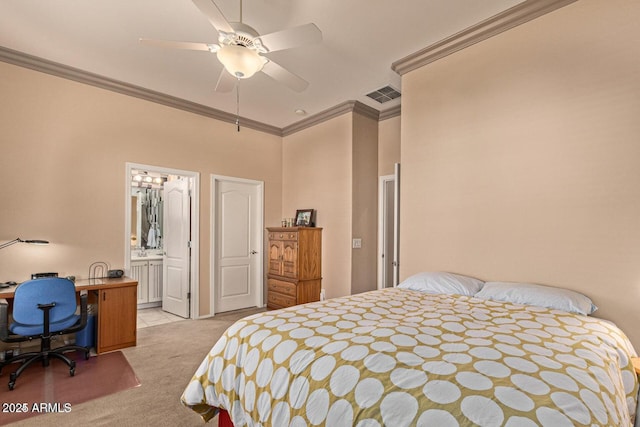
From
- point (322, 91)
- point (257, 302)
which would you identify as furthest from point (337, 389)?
point (257, 302)

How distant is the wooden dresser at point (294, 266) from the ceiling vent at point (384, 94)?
205cm

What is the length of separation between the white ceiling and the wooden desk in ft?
7.80

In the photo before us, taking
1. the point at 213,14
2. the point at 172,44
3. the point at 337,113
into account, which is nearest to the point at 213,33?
the point at 172,44

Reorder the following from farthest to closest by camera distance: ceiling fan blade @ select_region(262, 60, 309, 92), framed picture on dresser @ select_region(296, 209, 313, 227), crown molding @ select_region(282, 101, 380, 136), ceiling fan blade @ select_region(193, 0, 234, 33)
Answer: framed picture on dresser @ select_region(296, 209, 313, 227)
crown molding @ select_region(282, 101, 380, 136)
ceiling fan blade @ select_region(262, 60, 309, 92)
ceiling fan blade @ select_region(193, 0, 234, 33)

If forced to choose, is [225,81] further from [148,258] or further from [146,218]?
[146,218]

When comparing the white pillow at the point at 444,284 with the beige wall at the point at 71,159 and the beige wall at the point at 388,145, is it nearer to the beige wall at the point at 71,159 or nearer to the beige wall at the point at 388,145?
the beige wall at the point at 388,145

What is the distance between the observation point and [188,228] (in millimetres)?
4586

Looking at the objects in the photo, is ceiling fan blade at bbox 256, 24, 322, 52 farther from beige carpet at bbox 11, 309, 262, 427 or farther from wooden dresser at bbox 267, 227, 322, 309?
wooden dresser at bbox 267, 227, 322, 309

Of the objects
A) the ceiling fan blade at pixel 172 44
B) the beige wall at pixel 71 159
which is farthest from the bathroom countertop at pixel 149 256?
the ceiling fan blade at pixel 172 44

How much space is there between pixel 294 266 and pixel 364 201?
1.40m

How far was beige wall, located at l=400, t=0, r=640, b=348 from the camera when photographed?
6.88 ft

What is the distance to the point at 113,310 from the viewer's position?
333 centimetres

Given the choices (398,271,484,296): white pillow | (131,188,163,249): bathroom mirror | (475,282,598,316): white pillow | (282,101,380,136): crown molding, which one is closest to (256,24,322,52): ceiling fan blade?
(398,271,484,296): white pillow

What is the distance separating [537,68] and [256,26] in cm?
236
